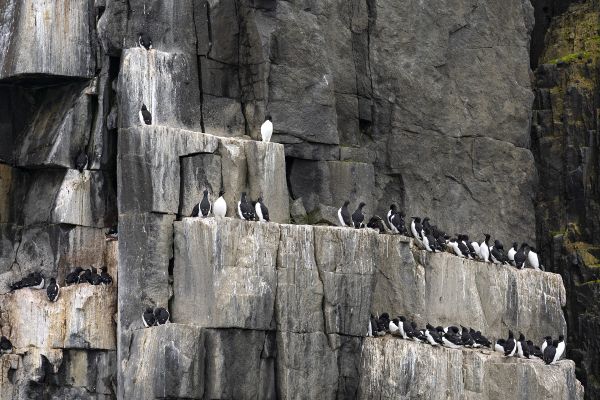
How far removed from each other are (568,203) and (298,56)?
10687mm

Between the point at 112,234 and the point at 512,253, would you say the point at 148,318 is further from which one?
the point at 512,253

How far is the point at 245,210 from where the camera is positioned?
36.3m

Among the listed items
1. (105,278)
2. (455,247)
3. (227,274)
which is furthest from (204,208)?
(455,247)

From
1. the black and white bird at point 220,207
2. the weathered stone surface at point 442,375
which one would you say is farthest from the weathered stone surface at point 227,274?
the weathered stone surface at point 442,375

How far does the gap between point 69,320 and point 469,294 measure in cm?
946

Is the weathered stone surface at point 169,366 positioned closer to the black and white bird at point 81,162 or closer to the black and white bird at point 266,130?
the black and white bird at point 81,162

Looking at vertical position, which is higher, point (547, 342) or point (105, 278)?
point (105, 278)

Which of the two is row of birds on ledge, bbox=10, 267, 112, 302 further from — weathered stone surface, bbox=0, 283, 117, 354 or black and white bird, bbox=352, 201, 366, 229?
black and white bird, bbox=352, 201, 366, 229

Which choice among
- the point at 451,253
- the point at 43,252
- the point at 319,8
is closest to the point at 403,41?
the point at 319,8

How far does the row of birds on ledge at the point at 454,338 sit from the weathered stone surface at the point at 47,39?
367 inches

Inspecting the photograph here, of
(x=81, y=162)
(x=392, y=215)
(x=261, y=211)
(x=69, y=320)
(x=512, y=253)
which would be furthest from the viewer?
(x=512, y=253)

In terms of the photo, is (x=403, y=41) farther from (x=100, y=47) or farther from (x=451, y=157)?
(x=100, y=47)

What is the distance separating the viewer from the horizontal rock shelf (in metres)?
34.9

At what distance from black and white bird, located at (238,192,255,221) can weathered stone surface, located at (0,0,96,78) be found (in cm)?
564
